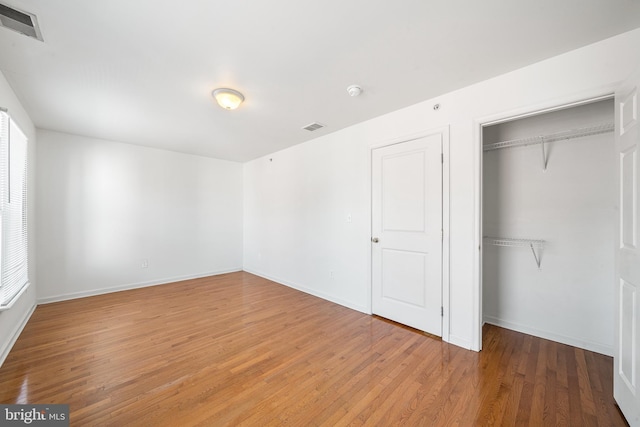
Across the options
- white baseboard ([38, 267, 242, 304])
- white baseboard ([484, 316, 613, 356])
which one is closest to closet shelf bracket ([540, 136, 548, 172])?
white baseboard ([484, 316, 613, 356])

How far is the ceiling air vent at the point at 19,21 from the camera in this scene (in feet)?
5.08

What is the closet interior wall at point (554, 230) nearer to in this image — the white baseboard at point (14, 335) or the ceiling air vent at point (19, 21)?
the ceiling air vent at point (19, 21)

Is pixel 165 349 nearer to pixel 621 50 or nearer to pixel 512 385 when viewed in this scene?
pixel 512 385

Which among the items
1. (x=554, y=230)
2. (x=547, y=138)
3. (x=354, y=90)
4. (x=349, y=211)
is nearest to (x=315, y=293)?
(x=349, y=211)

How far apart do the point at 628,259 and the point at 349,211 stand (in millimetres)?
2553

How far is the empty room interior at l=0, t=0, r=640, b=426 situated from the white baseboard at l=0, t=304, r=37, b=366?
1.1 inches

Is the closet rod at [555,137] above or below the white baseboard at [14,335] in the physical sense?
above

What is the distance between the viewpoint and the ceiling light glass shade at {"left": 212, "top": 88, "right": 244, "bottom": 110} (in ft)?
8.10

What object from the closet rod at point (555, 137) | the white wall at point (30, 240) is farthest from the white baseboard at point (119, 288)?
the closet rod at point (555, 137)

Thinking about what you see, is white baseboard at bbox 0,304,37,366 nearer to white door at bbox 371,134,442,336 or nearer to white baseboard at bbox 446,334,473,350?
white door at bbox 371,134,442,336

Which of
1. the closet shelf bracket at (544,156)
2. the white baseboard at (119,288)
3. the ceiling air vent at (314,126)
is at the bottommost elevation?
the white baseboard at (119,288)

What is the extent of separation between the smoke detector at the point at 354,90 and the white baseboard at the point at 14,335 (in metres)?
3.99

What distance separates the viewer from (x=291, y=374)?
80.4 inches

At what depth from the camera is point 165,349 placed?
2422 millimetres
